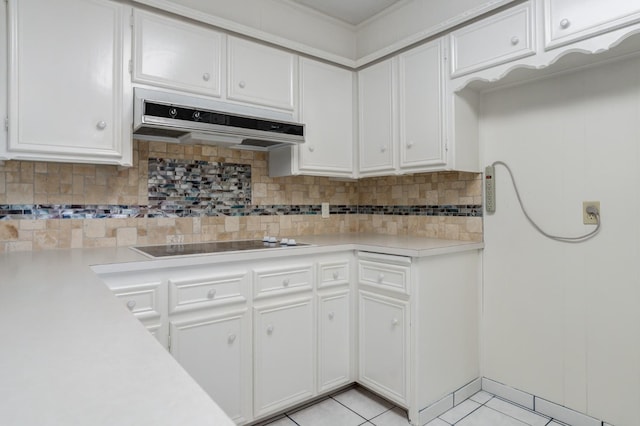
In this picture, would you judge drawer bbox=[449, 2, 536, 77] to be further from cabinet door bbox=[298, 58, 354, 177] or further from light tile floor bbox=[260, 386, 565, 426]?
light tile floor bbox=[260, 386, 565, 426]

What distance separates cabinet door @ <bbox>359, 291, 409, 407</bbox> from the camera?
204cm

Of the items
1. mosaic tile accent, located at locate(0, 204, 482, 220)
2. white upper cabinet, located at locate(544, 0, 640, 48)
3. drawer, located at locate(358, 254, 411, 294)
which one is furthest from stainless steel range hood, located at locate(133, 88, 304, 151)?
white upper cabinet, located at locate(544, 0, 640, 48)

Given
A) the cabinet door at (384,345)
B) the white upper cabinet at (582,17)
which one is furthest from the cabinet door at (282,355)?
the white upper cabinet at (582,17)

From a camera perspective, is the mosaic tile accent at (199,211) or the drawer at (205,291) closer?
the drawer at (205,291)

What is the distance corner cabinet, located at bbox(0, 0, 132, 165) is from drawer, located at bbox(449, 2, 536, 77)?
1.77m

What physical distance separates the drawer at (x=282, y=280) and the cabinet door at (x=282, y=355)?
8 centimetres

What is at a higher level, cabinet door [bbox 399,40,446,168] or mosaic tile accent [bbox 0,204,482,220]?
cabinet door [bbox 399,40,446,168]

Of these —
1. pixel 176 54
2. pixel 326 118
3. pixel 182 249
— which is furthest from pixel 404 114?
pixel 182 249

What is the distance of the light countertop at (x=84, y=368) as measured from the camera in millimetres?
423

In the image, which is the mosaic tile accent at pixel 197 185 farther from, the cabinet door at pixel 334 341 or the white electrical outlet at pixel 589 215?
the white electrical outlet at pixel 589 215

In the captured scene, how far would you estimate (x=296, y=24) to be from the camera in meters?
2.60

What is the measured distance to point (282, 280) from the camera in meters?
2.04

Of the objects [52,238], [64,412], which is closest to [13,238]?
[52,238]

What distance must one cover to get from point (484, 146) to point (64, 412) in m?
2.44
